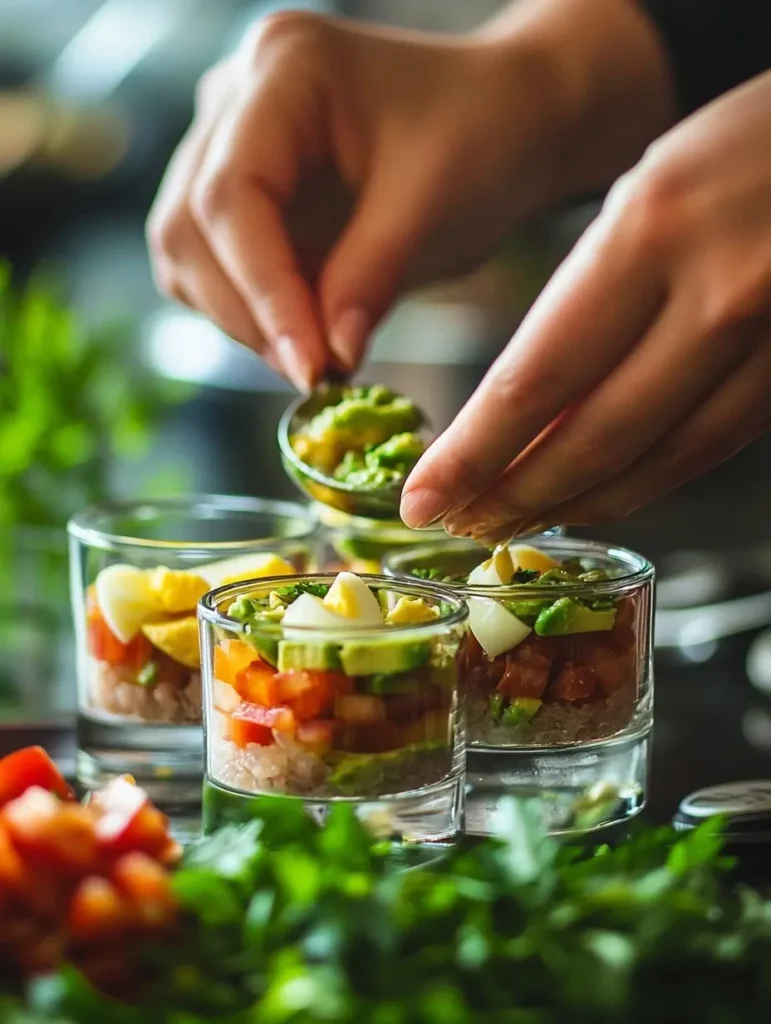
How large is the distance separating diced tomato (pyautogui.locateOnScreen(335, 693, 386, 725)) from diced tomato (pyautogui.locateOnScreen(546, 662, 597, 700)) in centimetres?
13

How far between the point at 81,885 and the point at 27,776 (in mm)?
191

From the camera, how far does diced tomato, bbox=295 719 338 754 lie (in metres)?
0.79

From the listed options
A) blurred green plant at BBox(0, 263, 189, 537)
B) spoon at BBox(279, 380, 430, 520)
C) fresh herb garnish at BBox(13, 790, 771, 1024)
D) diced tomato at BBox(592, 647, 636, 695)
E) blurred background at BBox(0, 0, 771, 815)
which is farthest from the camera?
blurred green plant at BBox(0, 263, 189, 537)

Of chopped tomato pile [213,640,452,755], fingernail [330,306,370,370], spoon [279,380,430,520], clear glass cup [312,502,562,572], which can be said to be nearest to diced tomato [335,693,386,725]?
chopped tomato pile [213,640,452,755]

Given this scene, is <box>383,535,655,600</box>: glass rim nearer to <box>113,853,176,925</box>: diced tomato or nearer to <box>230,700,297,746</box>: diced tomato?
<box>230,700,297,746</box>: diced tomato

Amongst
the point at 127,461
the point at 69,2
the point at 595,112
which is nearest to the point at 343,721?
the point at 595,112

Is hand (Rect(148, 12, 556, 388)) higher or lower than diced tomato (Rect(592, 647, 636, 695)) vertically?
higher

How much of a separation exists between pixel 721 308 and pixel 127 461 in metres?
1.47

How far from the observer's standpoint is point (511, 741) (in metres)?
0.88

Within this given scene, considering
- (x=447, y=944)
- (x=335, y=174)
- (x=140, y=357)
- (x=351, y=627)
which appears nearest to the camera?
(x=447, y=944)

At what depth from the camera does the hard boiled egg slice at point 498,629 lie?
860 mm

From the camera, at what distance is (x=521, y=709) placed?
0.87 meters

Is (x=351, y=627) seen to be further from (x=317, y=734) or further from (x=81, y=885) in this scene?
(x=81, y=885)

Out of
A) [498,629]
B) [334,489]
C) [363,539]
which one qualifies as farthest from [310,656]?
[363,539]
